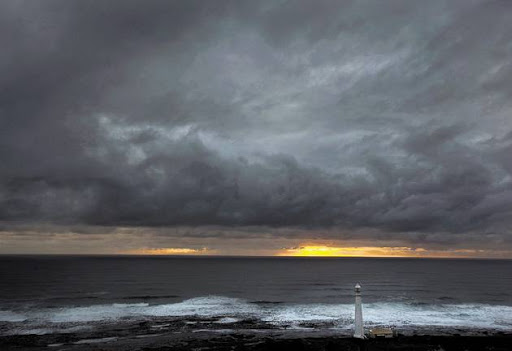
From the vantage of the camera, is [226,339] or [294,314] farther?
[294,314]

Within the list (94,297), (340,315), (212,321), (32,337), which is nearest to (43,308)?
(94,297)

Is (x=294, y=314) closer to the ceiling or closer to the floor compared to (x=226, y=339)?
closer to the floor

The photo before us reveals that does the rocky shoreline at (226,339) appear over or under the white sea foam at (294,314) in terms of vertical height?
over

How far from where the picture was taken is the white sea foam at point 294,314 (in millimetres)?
33312

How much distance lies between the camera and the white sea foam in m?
33.3

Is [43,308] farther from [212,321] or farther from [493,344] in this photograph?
[493,344]

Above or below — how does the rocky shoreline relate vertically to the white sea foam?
above

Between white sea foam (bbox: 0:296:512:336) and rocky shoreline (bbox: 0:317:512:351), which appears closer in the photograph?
rocky shoreline (bbox: 0:317:512:351)

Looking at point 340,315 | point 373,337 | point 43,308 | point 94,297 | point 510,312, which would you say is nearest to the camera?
point 373,337

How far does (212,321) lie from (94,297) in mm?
30077

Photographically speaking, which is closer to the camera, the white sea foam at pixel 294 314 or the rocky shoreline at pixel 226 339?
the rocky shoreline at pixel 226 339

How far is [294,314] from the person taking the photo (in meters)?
38.4

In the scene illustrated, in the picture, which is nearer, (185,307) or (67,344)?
(67,344)

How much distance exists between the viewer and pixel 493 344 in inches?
875
